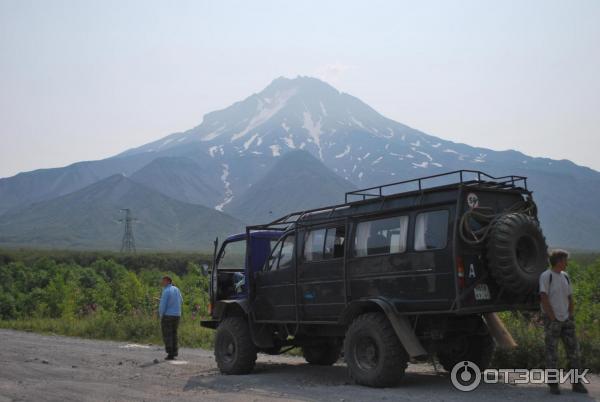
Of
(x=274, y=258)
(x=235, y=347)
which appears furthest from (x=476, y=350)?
(x=235, y=347)

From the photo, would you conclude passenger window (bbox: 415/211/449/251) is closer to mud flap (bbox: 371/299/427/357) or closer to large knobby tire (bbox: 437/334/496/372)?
mud flap (bbox: 371/299/427/357)

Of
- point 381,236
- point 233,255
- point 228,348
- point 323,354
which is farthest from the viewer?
point 233,255

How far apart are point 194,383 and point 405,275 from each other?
4.10 meters

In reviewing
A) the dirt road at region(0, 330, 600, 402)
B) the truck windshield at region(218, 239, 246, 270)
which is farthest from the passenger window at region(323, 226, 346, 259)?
the truck windshield at region(218, 239, 246, 270)

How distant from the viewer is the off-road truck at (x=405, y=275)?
923 cm

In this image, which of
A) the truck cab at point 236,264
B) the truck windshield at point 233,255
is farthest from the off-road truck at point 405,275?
the truck windshield at point 233,255

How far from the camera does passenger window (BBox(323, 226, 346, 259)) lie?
10.8m

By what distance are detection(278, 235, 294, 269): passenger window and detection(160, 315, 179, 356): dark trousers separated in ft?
14.7

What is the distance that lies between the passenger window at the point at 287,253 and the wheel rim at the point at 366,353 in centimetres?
218

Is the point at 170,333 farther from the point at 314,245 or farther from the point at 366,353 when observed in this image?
the point at 366,353

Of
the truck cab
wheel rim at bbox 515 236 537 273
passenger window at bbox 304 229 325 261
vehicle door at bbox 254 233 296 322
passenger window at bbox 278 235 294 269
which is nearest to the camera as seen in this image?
wheel rim at bbox 515 236 537 273

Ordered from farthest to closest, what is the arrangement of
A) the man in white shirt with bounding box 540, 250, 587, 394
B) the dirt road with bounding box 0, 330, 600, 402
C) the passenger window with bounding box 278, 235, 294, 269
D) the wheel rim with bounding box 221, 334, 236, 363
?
the wheel rim with bounding box 221, 334, 236, 363, the passenger window with bounding box 278, 235, 294, 269, the dirt road with bounding box 0, 330, 600, 402, the man in white shirt with bounding box 540, 250, 587, 394

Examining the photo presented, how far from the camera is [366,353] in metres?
10.1

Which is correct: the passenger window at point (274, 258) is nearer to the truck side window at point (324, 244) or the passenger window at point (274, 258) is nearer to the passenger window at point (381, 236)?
the truck side window at point (324, 244)
